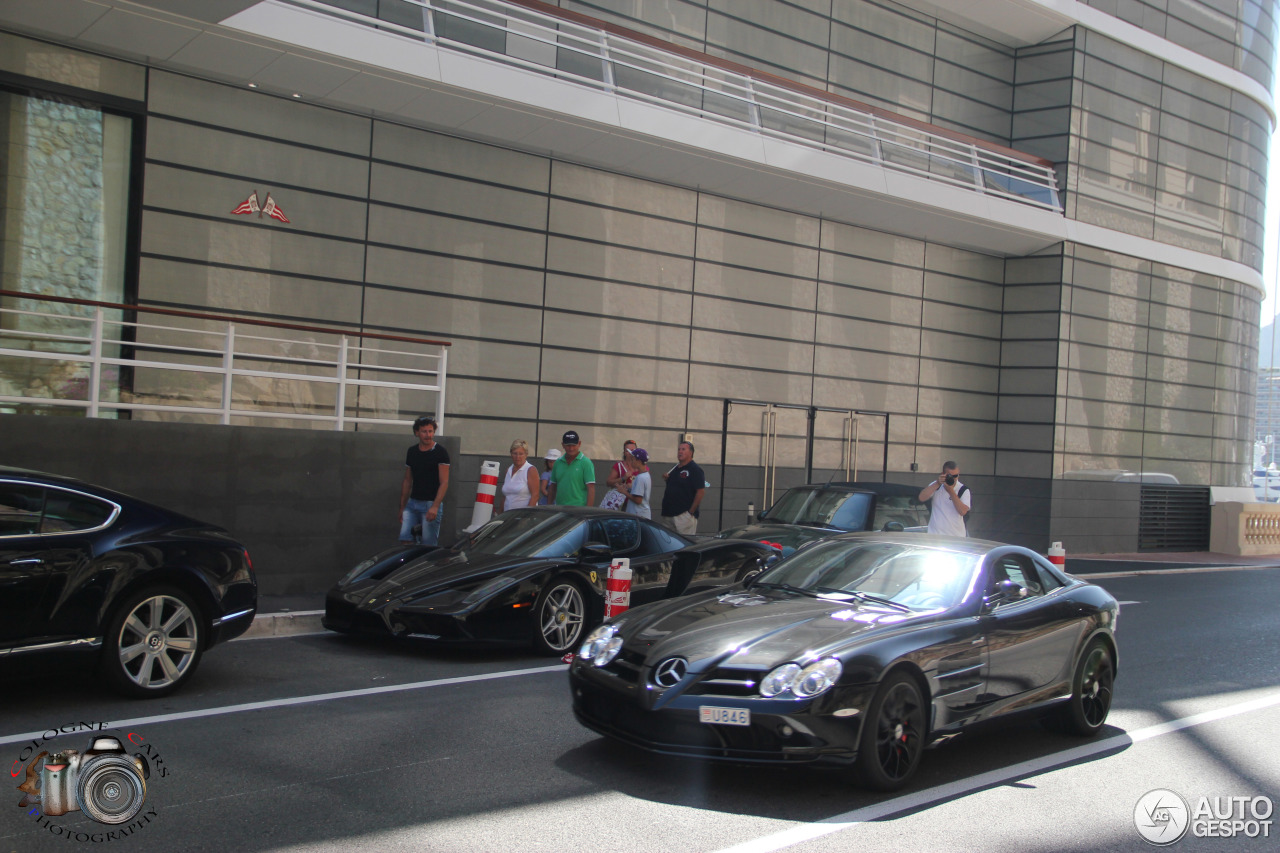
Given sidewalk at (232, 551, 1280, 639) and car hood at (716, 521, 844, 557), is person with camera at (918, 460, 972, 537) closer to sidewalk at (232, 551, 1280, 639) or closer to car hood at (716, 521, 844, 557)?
car hood at (716, 521, 844, 557)

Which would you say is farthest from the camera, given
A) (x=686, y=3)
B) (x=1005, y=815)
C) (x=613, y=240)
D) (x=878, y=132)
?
(x=878, y=132)

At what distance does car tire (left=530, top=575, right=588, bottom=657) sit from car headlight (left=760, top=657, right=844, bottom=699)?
3.62 meters

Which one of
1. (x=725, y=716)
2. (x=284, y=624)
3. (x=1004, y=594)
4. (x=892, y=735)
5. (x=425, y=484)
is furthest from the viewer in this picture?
(x=425, y=484)

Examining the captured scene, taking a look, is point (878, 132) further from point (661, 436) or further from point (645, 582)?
point (645, 582)

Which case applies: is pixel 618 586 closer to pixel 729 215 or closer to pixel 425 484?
pixel 425 484

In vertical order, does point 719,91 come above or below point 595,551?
above

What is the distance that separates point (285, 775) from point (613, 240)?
12.3m

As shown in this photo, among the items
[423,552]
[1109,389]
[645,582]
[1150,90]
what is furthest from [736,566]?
[1150,90]

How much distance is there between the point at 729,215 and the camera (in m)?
17.8

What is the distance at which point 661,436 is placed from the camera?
55.7 ft

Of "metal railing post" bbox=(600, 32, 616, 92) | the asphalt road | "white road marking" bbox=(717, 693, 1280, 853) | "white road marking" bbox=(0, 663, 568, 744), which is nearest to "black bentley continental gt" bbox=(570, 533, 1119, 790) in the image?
"white road marking" bbox=(717, 693, 1280, 853)

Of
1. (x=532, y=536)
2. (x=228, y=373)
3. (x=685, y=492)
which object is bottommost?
(x=532, y=536)

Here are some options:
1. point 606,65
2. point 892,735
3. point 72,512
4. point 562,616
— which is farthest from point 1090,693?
point 606,65

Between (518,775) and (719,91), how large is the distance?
42.5ft
